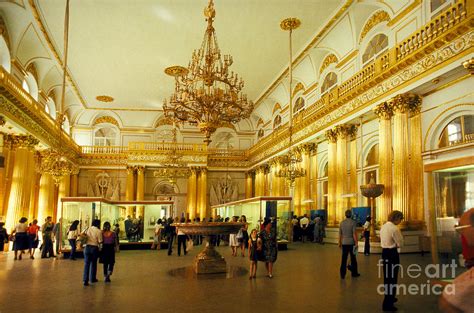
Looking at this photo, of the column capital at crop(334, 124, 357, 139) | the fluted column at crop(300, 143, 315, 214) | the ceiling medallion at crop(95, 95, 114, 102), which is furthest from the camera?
the ceiling medallion at crop(95, 95, 114, 102)

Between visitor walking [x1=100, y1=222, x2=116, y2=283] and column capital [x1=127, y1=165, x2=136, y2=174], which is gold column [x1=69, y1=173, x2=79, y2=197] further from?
visitor walking [x1=100, y1=222, x2=116, y2=283]

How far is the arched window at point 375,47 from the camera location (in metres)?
13.7

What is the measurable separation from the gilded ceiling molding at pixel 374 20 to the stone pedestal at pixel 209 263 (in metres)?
9.48

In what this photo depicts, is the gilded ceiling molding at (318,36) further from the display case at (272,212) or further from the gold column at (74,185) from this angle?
the gold column at (74,185)

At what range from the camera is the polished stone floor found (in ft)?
17.7

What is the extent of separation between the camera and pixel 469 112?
10.2 meters

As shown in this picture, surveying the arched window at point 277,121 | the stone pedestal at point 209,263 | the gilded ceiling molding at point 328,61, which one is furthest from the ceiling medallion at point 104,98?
the stone pedestal at point 209,263

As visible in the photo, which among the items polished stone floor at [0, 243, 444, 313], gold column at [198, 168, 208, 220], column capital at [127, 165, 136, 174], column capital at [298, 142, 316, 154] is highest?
Result: column capital at [298, 142, 316, 154]

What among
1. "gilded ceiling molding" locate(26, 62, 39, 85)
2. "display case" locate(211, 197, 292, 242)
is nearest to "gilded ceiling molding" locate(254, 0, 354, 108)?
"display case" locate(211, 197, 292, 242)

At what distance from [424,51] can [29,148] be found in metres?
14.8

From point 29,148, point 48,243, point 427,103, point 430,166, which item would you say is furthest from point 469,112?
point 29,148

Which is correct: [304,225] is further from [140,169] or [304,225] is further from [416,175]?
[140,169]

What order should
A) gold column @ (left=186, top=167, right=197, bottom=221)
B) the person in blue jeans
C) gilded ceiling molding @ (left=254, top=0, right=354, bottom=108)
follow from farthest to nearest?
gold column @ (left=186, top=167, right=197, bottom=221), gilded ceiling molding @ (left=254, top=0, right=354, bottom=108), the person in blue jeans

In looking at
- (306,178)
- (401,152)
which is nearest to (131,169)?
(306,178)
